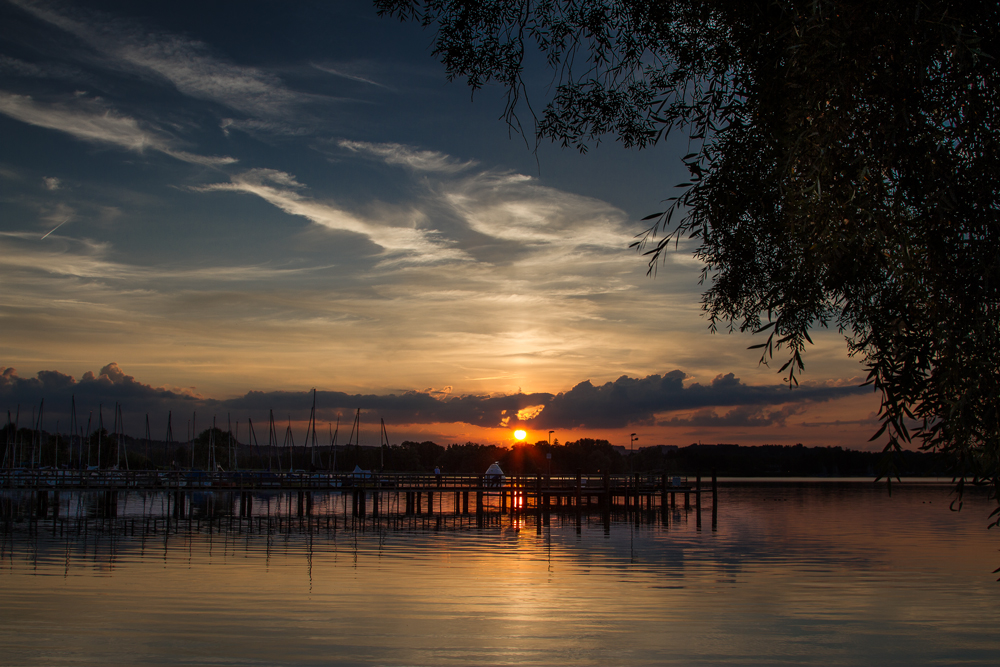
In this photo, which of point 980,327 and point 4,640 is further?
point 4,640

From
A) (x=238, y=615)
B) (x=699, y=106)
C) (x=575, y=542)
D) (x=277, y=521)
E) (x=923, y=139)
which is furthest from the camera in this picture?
(x=277, y=521)

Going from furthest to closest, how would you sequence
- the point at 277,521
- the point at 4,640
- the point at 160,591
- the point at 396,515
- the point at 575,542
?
the point at 396,515 → the point at 277,521 → the point at 575,542 → the point at 160,591 → the point at 4,640

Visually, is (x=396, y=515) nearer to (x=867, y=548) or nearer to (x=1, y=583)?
(x=867, y=548)

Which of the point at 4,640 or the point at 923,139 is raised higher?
the point at 923,139

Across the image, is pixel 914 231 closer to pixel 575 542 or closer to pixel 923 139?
pixel 923 139

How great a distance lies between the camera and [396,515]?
179ft

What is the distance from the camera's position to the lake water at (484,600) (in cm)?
1388

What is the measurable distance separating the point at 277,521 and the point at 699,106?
44.8m

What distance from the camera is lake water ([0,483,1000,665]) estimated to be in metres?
13.9

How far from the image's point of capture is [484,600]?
62.6ft

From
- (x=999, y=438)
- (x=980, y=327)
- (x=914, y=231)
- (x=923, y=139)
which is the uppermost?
(x=923, y=139)

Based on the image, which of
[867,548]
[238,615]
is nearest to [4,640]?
[238,615]

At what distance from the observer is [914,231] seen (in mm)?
5828

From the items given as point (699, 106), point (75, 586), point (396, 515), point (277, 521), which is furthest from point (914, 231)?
point (396, 515)
